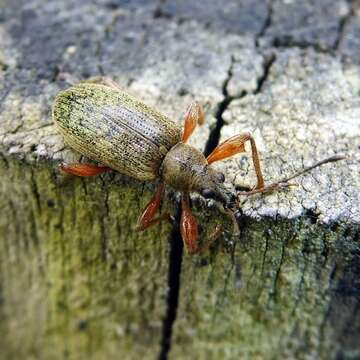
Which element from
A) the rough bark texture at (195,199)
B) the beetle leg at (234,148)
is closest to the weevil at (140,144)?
the beetle leg at (234,148)

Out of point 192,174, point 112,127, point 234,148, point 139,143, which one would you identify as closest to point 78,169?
point 112,127

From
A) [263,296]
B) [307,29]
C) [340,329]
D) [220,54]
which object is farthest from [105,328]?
[307,29]

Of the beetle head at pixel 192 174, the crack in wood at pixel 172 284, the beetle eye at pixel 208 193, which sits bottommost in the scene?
the crack in wood at pixel 172 284

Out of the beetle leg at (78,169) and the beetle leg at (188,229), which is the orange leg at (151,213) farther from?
the beetle leg at (78,169)

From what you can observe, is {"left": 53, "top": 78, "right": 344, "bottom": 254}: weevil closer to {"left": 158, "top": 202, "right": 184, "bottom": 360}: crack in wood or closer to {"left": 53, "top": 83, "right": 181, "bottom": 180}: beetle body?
{"left": 53, "top": 83, "right": 181, "bottom": 180}: beetle body

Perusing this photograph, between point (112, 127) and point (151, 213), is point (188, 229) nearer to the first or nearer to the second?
point (151, 213)
